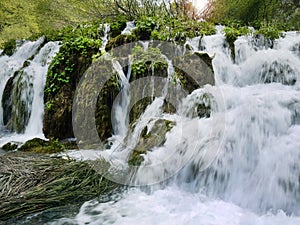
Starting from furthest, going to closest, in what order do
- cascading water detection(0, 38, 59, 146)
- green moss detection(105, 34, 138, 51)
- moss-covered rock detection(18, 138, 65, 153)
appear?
cascading water detection(0, 38, 59, 146), green moss detection(105, 34, 138, 51), moss-covered rock detection(18, 138, 65, 153)

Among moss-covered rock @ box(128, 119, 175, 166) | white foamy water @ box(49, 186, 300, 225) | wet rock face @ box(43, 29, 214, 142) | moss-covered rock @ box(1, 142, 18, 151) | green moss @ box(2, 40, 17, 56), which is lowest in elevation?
white foamy water @ box(49, 186, 300, 225)

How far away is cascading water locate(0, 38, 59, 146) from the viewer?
5.65m

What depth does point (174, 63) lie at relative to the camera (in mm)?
5023

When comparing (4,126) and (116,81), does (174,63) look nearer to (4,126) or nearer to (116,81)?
(116,81)

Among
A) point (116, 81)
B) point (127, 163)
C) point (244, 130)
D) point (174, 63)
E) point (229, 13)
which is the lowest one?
point (127, 163)

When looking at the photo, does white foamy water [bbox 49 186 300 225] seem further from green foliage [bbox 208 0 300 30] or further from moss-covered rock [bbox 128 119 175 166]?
green foliage [bbox 208 0 300 30]

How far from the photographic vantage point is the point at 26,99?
5.99 metres

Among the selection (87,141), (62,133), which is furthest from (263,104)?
(62,133)

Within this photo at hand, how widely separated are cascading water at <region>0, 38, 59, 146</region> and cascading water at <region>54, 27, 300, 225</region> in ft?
8.91

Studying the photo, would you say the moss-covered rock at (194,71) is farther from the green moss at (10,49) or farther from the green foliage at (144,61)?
the green moss at (10,49)

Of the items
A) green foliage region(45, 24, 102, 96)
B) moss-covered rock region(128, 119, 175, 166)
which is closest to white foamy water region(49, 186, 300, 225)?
moss-covered rock region(128, 119, 175, 166)

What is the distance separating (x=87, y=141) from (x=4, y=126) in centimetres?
305

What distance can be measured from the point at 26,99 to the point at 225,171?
15.6 feet

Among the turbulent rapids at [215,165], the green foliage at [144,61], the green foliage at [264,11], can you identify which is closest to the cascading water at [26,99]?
the turbulent rapids at [215,165]
